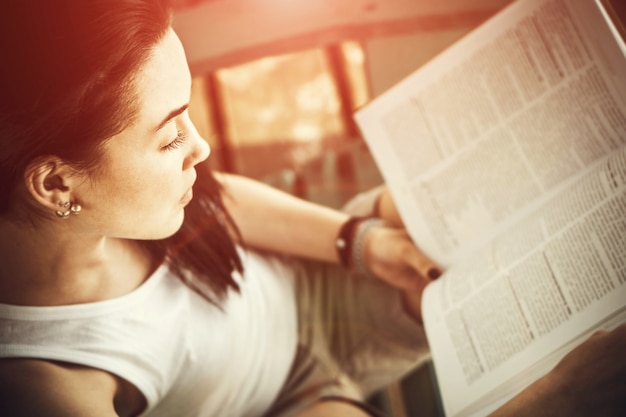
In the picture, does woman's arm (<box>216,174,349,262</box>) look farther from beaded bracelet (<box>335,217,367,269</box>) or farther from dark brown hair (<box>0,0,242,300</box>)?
dark brown hair (<box>0,0,242,300</box>)

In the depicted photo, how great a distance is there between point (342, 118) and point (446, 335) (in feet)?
1.73

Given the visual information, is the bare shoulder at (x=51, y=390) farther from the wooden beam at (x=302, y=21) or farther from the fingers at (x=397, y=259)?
the wooden beam at (x=302, y=21)

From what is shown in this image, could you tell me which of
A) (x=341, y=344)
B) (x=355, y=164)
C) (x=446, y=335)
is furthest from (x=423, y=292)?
(x=355, y=164)

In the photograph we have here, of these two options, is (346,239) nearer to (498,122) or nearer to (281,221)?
(281,221)

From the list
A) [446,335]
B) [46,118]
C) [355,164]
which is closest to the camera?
[46,118]

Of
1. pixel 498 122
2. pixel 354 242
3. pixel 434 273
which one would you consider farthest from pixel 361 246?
pixel 498 122

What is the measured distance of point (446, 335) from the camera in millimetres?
650

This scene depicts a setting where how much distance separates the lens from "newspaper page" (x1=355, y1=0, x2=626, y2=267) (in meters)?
0.64

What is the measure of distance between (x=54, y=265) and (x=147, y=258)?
0.38 ft

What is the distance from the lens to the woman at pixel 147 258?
41 centimetres

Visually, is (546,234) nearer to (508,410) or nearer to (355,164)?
(508,410)

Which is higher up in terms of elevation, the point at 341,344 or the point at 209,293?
the point at 209,293

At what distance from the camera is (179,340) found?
604 mm

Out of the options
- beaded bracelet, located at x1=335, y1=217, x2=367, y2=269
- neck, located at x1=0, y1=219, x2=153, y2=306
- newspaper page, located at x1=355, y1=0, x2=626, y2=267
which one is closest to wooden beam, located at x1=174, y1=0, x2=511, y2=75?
newspaper page, located at x1=355, y1=0, x2=626, y2=267
